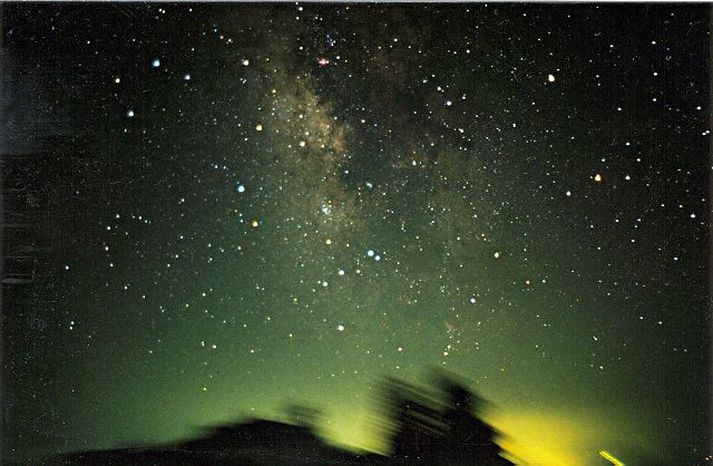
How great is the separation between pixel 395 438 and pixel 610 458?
35cm

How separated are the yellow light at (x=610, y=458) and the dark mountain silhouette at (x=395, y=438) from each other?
6.0 inches

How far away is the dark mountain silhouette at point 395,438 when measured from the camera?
121cm

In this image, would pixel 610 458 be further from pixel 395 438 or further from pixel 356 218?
pixel 356 218

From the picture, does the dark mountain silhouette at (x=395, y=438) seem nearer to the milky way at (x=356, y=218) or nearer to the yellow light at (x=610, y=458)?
the milky way at (x=356, y=218)

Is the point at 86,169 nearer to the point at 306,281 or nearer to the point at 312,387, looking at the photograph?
the point at 306,281

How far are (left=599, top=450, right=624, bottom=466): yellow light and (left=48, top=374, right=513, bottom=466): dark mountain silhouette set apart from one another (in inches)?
6.0

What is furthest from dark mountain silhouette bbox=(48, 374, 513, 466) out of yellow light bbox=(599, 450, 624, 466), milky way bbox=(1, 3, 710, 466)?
yellow light bbox=(599, 450, 624, 466)

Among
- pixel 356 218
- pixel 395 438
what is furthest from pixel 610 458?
pixel 356 218

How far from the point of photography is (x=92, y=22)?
124 cm

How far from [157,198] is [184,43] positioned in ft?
0.86

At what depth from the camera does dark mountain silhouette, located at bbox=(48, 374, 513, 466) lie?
1214mm

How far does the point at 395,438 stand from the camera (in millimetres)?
1222

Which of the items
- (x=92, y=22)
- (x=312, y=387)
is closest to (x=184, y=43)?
(x=92, y=22)

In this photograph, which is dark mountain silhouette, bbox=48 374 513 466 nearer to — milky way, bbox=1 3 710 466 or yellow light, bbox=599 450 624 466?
milky way, bbox=1 3 710 466
